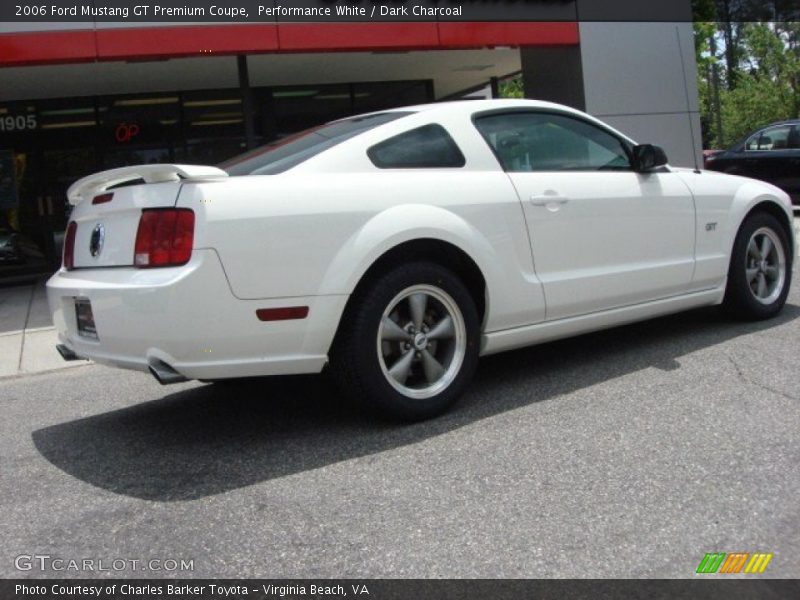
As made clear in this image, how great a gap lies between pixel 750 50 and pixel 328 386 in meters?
42.7

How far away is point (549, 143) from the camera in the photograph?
15.2 feet

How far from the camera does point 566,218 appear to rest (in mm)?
4418

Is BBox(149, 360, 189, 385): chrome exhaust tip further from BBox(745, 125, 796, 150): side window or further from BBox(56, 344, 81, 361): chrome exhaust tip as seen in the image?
BBox(745, 125, 796, 150): side window

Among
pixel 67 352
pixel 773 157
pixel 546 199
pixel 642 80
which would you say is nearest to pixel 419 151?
pixel 546 199

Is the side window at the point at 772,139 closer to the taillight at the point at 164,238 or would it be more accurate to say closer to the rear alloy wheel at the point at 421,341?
the rear alloy wheel at the point at 421,341

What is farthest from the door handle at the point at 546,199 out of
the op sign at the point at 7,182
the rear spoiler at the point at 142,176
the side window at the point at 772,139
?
the op sign at the point at 7,182

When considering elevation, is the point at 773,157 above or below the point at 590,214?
above

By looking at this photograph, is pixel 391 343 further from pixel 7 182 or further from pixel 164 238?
pixel 7 182

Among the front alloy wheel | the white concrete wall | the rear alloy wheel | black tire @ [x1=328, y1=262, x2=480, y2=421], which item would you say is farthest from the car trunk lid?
the white concrete wall

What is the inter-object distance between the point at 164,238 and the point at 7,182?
41.6 feet

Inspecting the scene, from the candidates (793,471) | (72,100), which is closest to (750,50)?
(72,100)

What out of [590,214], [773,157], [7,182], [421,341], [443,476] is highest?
[7,182]

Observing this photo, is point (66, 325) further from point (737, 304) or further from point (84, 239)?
point (737, 304)

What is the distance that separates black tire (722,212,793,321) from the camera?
17.9 ft
